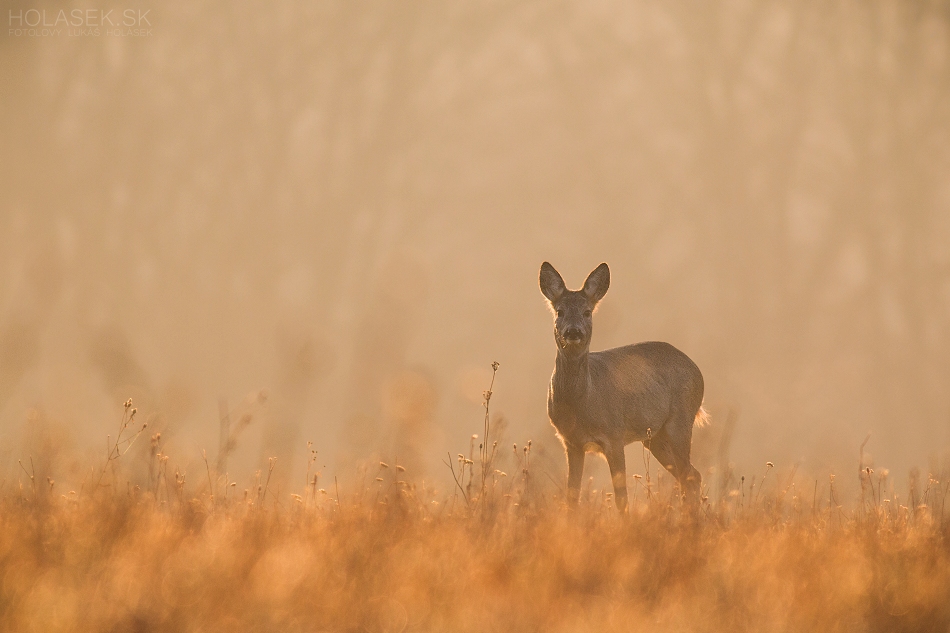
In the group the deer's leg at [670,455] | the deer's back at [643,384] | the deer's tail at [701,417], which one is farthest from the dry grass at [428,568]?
the deer's tail at [701,417]

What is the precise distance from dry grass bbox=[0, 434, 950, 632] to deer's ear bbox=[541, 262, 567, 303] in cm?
424

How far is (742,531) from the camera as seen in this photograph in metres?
4.90

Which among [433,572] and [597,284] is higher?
[597,284]

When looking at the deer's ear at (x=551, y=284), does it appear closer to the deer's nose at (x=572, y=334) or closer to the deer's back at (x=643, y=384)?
the deer's back at (x=643, y=384)

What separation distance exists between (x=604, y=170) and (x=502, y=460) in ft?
642

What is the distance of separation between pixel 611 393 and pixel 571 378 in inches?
23.9

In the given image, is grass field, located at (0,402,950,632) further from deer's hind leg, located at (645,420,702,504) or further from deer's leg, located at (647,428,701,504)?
deer's hind leg, located at (645,420,702,504)

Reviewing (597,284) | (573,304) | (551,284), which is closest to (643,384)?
(597,284)

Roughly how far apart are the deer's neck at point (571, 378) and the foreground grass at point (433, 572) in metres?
3.62

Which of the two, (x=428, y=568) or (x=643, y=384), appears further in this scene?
(x=643, y=384)

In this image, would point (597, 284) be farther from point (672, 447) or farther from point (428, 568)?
point (428, 568)

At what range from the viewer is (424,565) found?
3.55m

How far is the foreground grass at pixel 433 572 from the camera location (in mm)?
3035

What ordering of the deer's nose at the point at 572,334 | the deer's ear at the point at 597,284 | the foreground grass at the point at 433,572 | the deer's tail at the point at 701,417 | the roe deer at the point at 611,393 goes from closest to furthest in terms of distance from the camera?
the foreground grass at the point at 433,572 → the deer's nose at the point at 572,334 → the roe deer at the point at 611,393 → the deer's ear at the point at 597,284 → the deer's tail at the point at 701,417
